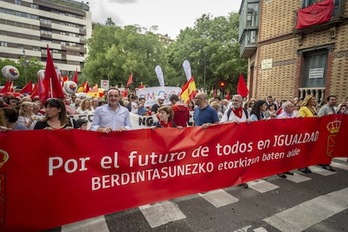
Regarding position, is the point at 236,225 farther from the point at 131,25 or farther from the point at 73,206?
the point at 131,25

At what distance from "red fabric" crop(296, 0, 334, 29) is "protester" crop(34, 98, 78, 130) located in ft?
41.8

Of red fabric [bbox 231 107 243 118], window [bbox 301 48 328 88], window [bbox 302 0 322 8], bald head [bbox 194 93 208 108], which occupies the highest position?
window [bbox 302 0 322 8]

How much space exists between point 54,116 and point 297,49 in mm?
13500

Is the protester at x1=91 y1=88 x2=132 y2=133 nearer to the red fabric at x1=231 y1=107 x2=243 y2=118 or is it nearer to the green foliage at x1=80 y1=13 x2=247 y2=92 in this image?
the red fabric at x1=231 y1=107 x2=243 y2=118

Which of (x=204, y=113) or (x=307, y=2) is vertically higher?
(x=307, y=2)

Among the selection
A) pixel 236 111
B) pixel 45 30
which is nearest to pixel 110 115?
pixel 236 111

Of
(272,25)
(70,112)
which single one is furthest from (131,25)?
(70,112)

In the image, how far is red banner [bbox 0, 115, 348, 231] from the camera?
8.38 feet

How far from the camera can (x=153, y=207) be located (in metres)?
3.74

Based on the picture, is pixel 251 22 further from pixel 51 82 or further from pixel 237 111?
pixel 51 82

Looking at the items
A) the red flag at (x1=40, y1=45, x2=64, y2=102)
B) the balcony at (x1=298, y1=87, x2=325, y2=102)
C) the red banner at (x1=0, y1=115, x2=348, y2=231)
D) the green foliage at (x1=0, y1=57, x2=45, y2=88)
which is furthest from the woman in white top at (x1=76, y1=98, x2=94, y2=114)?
the green foliage at (x1=0, y1=57, x2=45, y2=88)

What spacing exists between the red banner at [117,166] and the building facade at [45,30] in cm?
6041

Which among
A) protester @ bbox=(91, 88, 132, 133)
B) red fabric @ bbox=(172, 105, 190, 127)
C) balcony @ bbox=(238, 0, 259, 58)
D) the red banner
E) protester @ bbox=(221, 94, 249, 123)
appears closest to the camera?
the red banner

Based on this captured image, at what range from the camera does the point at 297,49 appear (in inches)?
512
